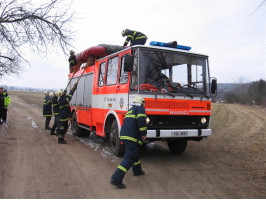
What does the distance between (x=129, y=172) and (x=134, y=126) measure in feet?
4.39

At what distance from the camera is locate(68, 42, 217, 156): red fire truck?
6262 millimetres

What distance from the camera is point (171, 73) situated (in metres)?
6.68

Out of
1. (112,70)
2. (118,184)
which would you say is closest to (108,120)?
(112,70)

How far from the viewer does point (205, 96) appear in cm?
688

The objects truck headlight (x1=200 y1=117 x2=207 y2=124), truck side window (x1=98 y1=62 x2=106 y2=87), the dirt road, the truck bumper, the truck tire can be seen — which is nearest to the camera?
the dirt road

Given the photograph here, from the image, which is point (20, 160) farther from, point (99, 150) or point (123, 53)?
point (123, 53)

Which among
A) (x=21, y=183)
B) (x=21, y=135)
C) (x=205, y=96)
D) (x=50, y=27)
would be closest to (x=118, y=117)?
(x=205, y=96)

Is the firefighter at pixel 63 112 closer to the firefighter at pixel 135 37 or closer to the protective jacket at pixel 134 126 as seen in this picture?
the firefighter at pixel 135 37

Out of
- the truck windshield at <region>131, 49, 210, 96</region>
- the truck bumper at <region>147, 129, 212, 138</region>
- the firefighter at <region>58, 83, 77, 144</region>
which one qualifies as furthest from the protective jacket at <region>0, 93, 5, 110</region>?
the truck bumper at <region>147, 129, 212, 138</region>

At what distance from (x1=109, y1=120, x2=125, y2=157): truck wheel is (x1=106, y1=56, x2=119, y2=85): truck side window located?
1186 millimetres

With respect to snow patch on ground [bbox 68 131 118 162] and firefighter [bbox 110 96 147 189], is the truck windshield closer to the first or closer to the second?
firefighter [bbox 110 96 147 189]

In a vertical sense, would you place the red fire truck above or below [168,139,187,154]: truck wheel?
above

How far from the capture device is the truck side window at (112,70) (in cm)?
740

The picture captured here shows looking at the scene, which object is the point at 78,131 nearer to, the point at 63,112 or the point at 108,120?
the point at 63,112
